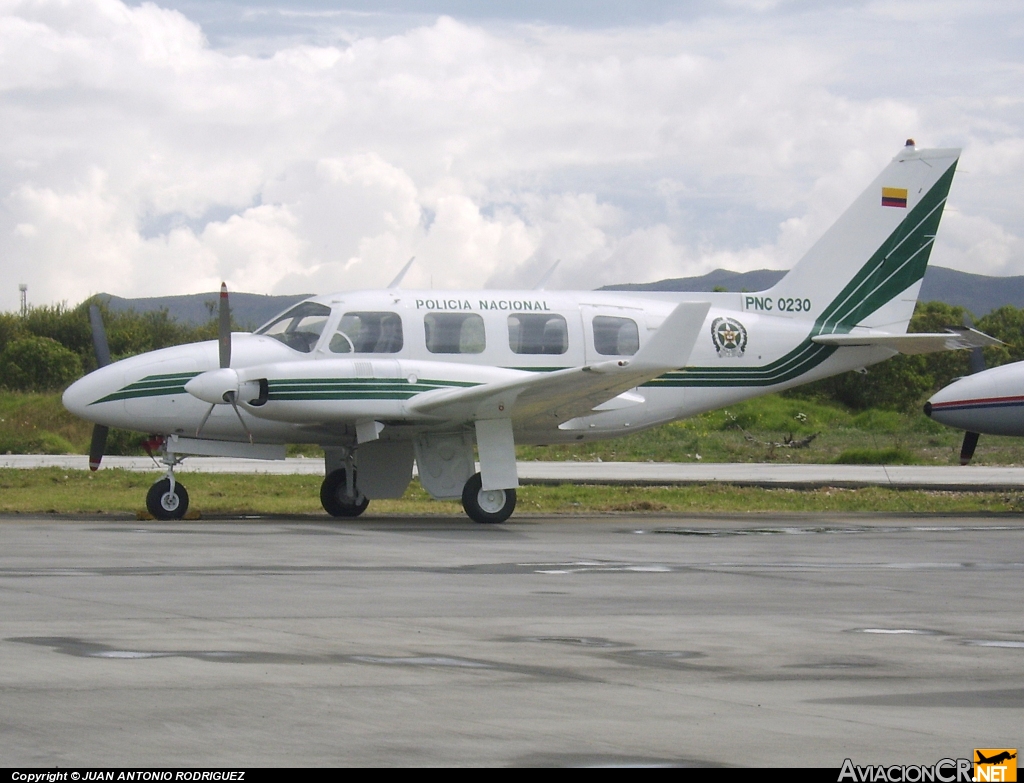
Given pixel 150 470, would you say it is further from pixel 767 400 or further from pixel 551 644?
pixel 767 400

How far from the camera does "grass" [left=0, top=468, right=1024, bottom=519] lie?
70.4ft

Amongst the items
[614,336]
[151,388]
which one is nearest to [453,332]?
[614,336]

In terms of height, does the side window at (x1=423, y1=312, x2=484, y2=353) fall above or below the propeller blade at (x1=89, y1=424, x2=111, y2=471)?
above

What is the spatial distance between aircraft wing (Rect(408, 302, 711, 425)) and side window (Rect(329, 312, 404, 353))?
1.32 metres

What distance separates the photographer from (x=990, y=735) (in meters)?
5.79

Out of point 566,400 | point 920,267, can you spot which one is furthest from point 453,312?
point 920,267

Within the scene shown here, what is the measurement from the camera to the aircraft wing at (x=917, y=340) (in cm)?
1998

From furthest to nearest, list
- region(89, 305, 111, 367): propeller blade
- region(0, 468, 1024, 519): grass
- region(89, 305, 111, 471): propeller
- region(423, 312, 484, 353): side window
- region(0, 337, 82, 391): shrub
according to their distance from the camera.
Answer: region(0, 337, 82, 391): shrub, region(0, 468, 1024, 519): grass, region(89, 305, 111, 367): propeller blade, region(89, 305, 111, 471): propeller, region(423, 312, 484, 353): side window

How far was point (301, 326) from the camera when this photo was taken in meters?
18.9

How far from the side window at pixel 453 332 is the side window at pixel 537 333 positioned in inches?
20.4

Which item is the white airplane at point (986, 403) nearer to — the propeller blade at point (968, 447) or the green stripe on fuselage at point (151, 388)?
the propeller blade at point (968, 447)

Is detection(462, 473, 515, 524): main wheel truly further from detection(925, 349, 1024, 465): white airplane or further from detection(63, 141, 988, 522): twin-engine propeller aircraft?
detection(925, 349, 1024, 465): white airplane

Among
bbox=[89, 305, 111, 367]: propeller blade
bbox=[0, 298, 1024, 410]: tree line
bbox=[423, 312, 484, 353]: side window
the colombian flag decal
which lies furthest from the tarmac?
bbox=[0, 298, 1024, 410]: tree line

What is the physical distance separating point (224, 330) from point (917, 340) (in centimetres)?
1013
